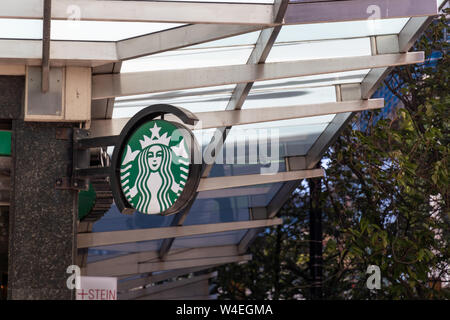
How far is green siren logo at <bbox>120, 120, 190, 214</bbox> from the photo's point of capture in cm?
456

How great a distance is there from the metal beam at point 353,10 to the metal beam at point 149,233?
5242mm

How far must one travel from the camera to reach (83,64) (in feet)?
18.6

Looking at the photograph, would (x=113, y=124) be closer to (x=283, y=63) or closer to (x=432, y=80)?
(x=283, y=63)

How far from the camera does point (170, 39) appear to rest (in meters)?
5.59

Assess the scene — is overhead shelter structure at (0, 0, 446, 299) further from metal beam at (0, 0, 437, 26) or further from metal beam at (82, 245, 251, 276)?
metal beam at (82, 245, 251, 276)

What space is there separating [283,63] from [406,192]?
3390mm

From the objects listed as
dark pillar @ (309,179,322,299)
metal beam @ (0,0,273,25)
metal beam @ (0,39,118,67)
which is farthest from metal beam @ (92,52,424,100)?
dark pillar @ (309,179,322,299)

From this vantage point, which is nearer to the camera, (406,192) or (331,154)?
(406,192)

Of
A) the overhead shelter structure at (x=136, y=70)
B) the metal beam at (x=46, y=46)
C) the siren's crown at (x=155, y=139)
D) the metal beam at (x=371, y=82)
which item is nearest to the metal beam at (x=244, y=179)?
the metal beam at (x=371, y=82)

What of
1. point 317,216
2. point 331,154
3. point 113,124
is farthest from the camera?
point 317,216

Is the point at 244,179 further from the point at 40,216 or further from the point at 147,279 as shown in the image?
the point at 147,279

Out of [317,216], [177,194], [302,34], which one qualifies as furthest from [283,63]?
[317,216]

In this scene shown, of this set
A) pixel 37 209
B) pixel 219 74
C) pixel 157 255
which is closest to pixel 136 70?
pixel 219 74
